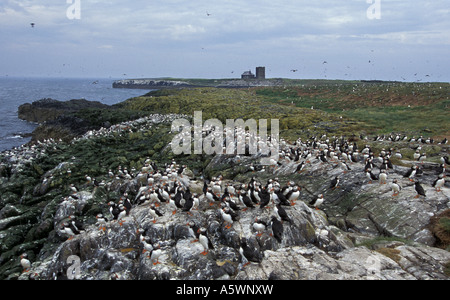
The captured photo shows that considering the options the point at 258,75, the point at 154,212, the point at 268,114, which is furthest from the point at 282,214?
the point at 258,75

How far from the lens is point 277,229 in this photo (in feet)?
39.9

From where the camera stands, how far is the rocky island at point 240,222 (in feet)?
36.1

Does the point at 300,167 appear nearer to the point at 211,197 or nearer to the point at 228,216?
the point at 211,197

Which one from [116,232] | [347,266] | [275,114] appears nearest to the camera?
[347,266]

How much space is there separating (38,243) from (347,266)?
52.0ft

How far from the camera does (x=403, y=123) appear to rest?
40.8 metres

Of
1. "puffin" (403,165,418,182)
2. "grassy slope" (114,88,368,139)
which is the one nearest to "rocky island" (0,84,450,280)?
"puffin" (403,165,418,182)

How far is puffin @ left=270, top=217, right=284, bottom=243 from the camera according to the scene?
39.9 ft

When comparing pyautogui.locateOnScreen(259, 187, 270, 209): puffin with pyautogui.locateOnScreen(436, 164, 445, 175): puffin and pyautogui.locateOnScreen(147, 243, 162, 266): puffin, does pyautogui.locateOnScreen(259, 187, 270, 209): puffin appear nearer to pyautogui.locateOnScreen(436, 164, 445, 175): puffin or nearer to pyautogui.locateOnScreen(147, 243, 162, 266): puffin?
pyautogui.locateOnScreen(147, 243, 162, 266): puffin

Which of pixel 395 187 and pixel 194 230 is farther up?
pixel 395 187

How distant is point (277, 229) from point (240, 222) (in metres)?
2.02

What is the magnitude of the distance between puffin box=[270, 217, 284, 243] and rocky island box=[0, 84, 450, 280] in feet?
0.14
